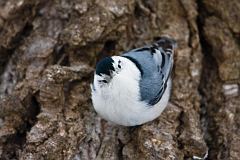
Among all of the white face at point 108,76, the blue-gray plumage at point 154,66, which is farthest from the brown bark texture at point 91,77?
the white face at point 108,76

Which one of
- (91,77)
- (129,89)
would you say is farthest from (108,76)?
(91,77)

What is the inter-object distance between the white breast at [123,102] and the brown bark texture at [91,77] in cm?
8

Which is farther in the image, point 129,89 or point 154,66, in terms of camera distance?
point 154,66

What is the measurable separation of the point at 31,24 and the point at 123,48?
726 millimetres

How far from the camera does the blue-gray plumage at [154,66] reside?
352 cm

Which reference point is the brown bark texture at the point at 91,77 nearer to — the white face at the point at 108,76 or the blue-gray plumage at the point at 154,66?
the blue-gray plumage at the point at 154,66

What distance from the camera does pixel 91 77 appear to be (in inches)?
144

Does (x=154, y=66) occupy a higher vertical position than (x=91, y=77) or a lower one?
lower

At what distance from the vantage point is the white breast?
11.0 feet

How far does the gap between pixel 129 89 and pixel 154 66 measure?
41 cm

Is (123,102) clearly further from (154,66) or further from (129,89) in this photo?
(154,66)

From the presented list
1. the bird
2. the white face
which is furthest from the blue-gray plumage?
the white face

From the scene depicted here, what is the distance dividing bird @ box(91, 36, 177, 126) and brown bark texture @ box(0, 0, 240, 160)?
8cm

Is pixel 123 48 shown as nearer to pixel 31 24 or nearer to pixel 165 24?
pixel 165 24
